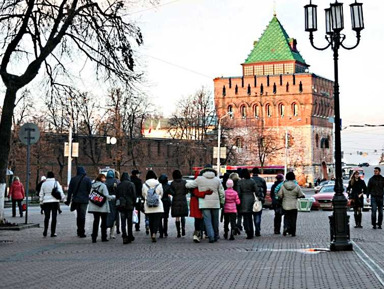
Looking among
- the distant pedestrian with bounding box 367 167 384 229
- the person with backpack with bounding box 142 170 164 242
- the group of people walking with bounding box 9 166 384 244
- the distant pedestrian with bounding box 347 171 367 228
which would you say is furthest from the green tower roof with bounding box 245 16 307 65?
the person with backpack with bounding box 142 170 164 242

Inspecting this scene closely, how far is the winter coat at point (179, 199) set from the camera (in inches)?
848

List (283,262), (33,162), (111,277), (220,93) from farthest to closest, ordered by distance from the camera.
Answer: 1. (220,93)
2. (33,162)
3. (283,262)
4. (111,277)

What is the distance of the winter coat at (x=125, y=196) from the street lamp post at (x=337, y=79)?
5.42m

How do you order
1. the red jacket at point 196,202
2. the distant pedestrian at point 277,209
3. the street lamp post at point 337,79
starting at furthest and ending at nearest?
1. the distant pedestrian at point 277,209
2. the red jacket at point 196,202
3. the street lamp post at point 337,79

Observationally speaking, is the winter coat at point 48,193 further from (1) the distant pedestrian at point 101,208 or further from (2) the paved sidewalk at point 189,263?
(1) the distant pedestrian at point 101,208

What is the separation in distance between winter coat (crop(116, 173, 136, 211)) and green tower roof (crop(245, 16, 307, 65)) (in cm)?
11522

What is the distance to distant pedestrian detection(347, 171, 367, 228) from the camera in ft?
84.8

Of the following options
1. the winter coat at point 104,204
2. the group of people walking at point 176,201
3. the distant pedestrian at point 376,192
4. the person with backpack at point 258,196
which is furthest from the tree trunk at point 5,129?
the distant pedestrian at point 376,192

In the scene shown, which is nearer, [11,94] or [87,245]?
[87,245]

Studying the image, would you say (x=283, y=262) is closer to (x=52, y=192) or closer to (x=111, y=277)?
(x=111, y=277)

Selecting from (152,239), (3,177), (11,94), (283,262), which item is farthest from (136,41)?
(283,262)

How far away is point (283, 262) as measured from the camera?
1477cm

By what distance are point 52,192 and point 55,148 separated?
64.4 metres

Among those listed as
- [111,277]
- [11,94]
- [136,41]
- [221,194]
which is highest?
[136,41]
